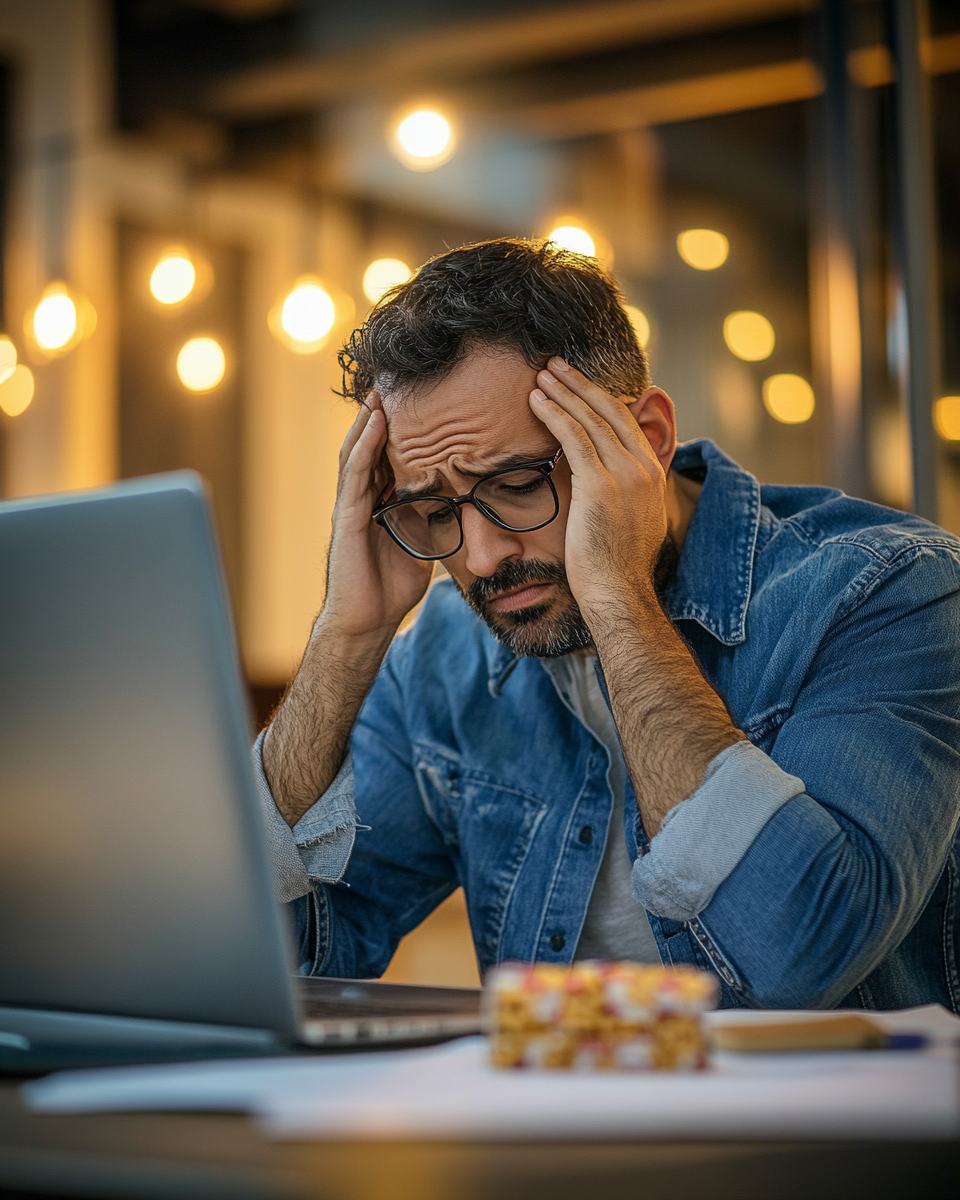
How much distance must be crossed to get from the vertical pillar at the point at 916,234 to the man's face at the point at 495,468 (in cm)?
156

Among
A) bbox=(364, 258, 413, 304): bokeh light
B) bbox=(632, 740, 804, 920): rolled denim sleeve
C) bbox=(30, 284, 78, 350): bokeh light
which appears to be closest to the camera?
bbox=(632, 740, 804, 920): rolled denim sleeve

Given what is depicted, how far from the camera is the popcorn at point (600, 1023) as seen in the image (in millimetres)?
546

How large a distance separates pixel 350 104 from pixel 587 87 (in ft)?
3.01

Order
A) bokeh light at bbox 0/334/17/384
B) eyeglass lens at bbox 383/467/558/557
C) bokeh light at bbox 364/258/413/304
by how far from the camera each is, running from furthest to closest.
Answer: bokeh light at bbox 364/258/413/304 → bokeh light at bbox 0/334/17/384 → eyeglass lens at bbox 383/467/558/557

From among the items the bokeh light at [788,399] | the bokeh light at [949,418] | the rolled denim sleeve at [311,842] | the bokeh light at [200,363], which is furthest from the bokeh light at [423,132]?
the rolled denim sleeve at [311,842]

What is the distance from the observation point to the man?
0.90 meters

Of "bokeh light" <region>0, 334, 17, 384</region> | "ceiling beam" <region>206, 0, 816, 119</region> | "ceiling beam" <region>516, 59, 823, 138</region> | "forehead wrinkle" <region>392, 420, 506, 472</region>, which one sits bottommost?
"forehead wrinkle" <region>392, 420, 506, 472</region>

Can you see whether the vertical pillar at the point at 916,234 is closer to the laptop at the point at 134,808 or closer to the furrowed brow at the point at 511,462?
the furrowed brow at the point at 511,462

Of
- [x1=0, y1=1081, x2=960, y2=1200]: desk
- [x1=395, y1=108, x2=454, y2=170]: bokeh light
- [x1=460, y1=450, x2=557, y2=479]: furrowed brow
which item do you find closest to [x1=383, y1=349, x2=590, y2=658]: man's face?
[x1=460, y1=450, x2=557, y2=479]: furrowed brow

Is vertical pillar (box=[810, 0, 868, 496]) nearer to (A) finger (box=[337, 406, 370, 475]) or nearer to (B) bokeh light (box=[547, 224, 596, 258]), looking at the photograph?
(B) bokeh light (box=[547, 224, 596, 258])

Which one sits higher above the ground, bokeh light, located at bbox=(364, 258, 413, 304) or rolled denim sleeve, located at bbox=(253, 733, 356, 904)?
bokeh light, located at bbox=(364, 258, 413, 304)

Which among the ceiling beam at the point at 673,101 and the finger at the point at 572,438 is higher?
the ceiling beam at the point at 673,101

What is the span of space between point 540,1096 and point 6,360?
3.87m

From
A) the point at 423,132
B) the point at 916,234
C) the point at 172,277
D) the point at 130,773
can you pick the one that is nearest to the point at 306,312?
the point at 172,277
